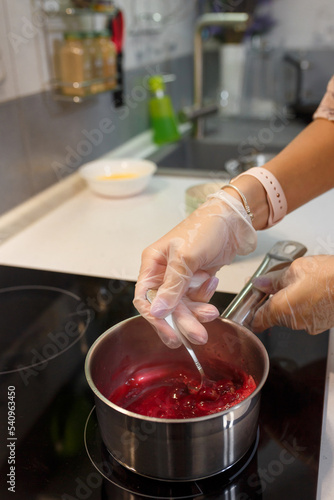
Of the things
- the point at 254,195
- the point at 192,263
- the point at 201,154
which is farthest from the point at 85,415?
the point at 201,154

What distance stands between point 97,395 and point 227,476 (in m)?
0.19

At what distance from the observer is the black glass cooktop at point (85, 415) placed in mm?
566

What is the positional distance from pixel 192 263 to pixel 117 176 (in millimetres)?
834

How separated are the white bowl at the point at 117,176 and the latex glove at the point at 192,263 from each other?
24.3 inches

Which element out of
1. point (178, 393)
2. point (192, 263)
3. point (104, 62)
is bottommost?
point (178, 393)

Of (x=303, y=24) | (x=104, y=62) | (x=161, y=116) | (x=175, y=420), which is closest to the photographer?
(x=175, y=420)

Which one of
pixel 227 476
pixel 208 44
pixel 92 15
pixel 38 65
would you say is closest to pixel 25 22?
pixel 38 65

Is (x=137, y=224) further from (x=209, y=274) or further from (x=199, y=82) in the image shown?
(x=199, y=82)

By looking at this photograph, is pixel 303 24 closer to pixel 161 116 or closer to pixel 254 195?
pixel 161 116

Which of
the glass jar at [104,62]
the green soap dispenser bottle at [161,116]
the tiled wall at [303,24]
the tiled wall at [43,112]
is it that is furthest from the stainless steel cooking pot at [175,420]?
the tiled wall at [303,24]

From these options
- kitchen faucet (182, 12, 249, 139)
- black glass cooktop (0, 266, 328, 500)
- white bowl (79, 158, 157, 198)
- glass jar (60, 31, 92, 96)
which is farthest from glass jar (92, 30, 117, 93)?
black glass cooktop (0, 266, 328, 500)

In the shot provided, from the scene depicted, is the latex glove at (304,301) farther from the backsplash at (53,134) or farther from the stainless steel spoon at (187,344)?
the backsplash at (53,134)

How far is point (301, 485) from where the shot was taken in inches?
22.4

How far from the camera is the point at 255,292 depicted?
779 mm
